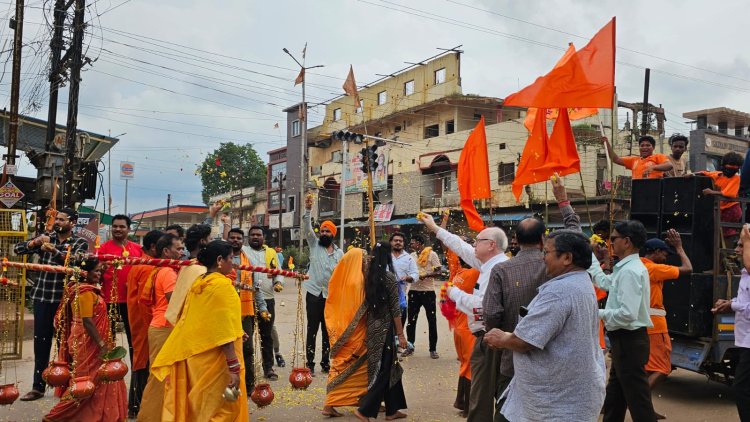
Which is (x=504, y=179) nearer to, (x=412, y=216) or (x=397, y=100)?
(x=412, y=216)

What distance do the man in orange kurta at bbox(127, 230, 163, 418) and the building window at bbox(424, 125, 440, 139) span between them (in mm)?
30745

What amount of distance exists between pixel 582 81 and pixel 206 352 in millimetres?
4535

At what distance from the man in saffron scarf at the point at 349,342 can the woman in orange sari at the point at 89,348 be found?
6.46 feet

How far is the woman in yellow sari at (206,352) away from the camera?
439 centimetres

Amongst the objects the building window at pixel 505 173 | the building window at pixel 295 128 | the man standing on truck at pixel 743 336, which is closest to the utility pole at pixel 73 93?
the man standing on truck at pixel 743 336

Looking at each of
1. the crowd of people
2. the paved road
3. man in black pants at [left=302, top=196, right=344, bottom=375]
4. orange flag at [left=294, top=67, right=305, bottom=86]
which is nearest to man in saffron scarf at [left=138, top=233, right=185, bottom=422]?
the crowd of people

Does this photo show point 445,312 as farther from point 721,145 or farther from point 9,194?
point 721,145

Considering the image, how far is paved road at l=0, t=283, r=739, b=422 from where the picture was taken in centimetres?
620

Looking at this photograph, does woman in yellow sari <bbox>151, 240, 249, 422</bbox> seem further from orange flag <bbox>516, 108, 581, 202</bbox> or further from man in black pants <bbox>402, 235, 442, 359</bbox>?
man in black pants <bbox>402, 235, 442, 359</bbox>

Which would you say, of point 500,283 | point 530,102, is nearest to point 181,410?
point 500,283

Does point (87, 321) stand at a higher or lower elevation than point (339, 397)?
higher

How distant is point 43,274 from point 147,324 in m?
1.53

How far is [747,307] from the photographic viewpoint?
4.95 meters

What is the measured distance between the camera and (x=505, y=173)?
3028 centimetres
